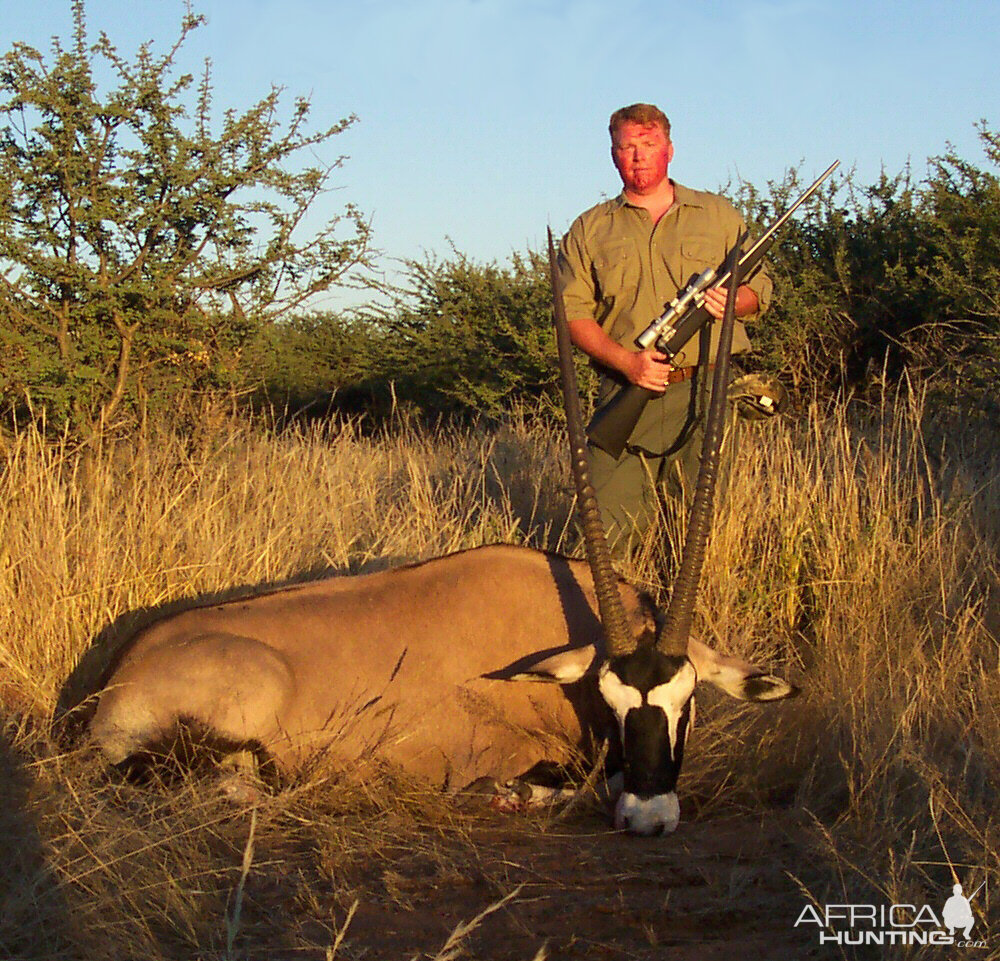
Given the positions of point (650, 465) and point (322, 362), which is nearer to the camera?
point (650, 465)

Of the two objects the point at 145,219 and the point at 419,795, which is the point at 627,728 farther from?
the point at 145,219

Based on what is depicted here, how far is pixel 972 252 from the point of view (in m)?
9.84

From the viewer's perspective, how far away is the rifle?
205 inches

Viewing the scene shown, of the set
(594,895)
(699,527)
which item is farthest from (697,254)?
(594,895)

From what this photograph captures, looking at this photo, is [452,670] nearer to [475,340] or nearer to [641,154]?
[641,154]

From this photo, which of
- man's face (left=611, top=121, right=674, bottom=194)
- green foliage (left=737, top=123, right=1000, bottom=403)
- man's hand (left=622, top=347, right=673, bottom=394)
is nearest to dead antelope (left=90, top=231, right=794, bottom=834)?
man's hand (left=622, top=347, right=673, bottom=394)

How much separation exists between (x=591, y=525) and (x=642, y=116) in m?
2.25

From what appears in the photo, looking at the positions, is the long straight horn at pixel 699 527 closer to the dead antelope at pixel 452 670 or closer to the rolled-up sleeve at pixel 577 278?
the dead antelope at pixel 452 670

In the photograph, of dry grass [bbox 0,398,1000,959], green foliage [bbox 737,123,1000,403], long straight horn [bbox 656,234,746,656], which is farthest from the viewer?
green foliage [bbox 737,123,1000,403]

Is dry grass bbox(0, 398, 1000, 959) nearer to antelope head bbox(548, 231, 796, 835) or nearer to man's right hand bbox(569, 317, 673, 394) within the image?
antelope head bbox(548, 231, 796, 835)

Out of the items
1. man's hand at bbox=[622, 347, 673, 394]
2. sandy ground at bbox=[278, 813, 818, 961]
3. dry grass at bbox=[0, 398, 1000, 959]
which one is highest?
man's hand at bbox=[622, 347, 673, 394]

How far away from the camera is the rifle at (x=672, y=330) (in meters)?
5.21

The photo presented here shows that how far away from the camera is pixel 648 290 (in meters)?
5.52

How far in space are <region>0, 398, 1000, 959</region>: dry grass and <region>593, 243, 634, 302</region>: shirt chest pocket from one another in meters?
1.05
